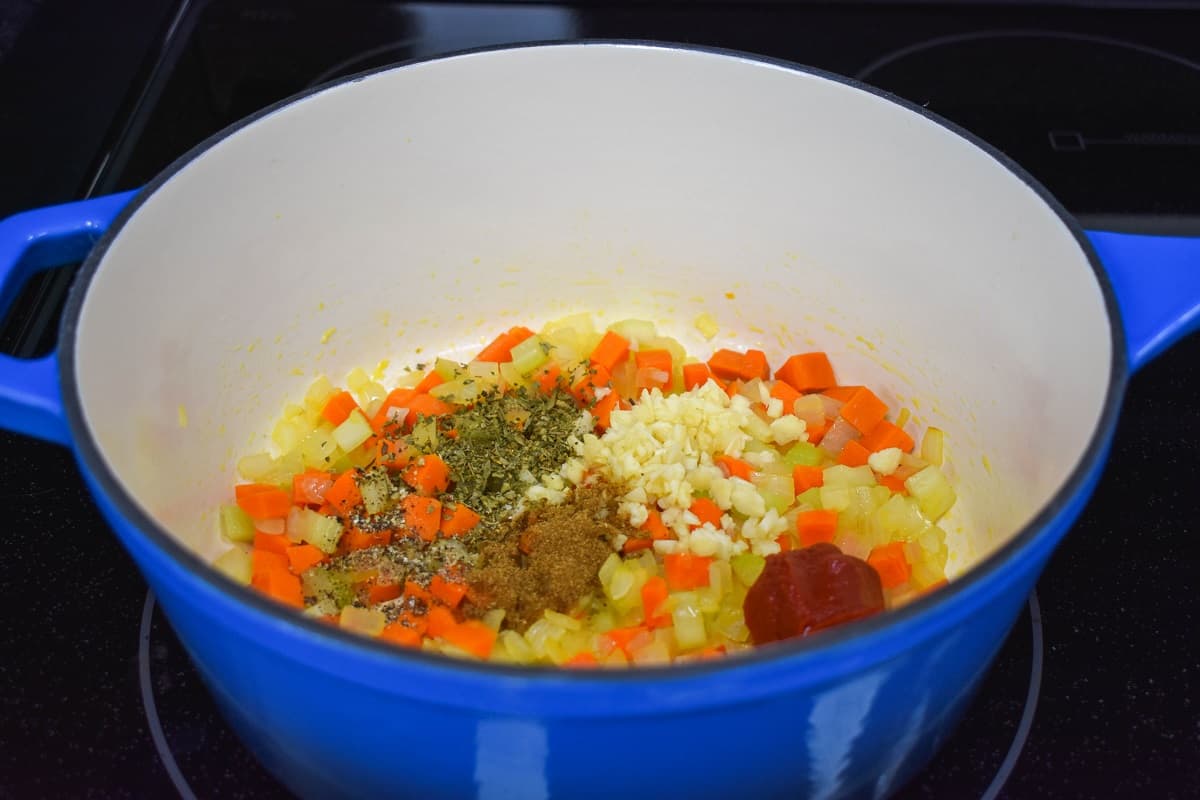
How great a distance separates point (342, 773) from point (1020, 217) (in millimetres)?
846

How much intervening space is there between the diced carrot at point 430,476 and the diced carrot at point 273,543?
16 cm

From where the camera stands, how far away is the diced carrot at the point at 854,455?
142 centimetres

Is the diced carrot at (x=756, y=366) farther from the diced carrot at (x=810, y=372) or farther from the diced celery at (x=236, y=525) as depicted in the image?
the diced celery at (x=236, y=525)

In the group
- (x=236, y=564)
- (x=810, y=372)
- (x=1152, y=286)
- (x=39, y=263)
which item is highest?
(x=1152, y=286)

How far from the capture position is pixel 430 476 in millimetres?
1346

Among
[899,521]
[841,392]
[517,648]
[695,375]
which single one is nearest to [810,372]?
[841,392]

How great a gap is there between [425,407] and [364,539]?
0.77 feet

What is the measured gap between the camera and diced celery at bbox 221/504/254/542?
133cm

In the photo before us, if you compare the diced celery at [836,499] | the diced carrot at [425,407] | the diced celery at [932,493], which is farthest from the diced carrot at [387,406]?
the diced celery at [932,493]

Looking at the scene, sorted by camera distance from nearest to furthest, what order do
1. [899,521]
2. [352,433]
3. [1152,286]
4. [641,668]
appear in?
[641,668], [1152,286], [899,521], [352,433]

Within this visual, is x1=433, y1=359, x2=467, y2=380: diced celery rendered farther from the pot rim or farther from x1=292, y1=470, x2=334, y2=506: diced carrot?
the pot rim

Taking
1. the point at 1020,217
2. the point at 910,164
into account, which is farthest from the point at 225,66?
the point at 1020,217

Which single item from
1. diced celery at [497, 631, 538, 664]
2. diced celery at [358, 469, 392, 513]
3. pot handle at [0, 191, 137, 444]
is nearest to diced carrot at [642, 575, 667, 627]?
diced celery at [497, 631, 538, 664]

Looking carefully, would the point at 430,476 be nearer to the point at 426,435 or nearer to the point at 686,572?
the point at 426,435
